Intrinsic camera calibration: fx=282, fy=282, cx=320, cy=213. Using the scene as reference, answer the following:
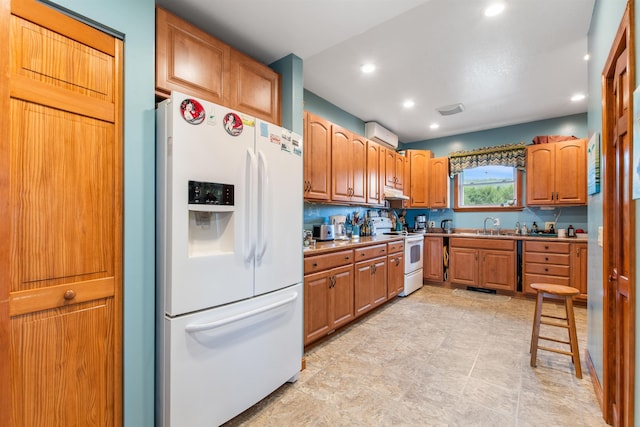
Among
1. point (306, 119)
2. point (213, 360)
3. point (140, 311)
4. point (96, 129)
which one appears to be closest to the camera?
point (96, 129)

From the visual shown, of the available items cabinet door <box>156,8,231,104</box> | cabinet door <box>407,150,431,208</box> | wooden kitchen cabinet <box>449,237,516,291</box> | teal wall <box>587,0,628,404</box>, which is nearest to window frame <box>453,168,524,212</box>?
cabinet door <box>407,150,431,208</box>

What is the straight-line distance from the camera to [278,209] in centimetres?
187

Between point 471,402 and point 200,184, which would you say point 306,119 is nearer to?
point 200,184

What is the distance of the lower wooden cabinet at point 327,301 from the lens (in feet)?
7.95

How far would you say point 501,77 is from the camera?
120 inches

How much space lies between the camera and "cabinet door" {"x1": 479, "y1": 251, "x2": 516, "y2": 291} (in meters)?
4.12

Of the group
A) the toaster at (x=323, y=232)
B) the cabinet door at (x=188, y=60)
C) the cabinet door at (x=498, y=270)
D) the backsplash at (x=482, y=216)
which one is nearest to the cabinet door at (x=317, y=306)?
the toaster at (x=323, y=232)

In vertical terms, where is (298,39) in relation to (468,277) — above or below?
above

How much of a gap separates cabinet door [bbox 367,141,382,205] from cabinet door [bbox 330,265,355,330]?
1.39 meters

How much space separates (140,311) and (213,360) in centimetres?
45

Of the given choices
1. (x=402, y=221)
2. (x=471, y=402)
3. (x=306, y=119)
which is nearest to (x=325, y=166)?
(x=306, y=119)

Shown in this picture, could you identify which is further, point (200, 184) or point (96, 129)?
point (200, 184)

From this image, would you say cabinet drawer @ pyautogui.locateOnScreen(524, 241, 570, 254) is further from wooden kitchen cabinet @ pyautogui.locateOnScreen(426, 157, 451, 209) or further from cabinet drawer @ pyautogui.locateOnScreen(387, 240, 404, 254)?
cabinet drawer @ pyautogui.locateOnScreen(387, 240, 404, 254)

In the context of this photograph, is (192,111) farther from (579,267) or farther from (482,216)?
(482,216)
